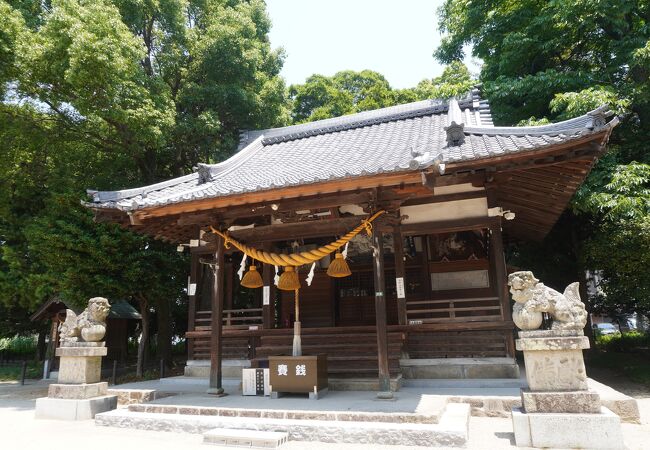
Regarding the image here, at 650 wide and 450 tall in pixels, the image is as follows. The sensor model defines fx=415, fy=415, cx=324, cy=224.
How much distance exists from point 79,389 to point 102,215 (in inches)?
139

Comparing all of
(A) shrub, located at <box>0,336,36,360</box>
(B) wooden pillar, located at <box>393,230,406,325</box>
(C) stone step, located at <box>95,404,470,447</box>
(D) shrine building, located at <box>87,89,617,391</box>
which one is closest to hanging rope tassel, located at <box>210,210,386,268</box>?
(D) shrine building, located at <box>87,89,617,391</box>

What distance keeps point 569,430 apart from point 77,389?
8135mm

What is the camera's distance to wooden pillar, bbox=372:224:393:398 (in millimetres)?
7043

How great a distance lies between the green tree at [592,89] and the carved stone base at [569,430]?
709 cm

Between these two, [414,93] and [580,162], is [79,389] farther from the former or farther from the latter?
[414,93]

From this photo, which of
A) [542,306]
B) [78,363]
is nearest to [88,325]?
[78,363]

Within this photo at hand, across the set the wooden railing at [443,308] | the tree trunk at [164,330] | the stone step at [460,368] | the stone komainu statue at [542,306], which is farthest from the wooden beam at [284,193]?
the tree trunk at [164,330]

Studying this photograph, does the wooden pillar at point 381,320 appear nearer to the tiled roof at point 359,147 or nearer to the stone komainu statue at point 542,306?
the tiled roof at point 359,147

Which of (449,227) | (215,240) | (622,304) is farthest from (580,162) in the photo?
(622,304)

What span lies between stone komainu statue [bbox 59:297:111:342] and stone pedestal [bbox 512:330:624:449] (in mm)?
7423

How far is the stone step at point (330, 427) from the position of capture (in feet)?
17.7

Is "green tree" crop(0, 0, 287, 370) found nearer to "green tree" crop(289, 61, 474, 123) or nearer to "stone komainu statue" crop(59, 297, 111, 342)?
"stone komainu statue" crop(59, 297, 111, 342)

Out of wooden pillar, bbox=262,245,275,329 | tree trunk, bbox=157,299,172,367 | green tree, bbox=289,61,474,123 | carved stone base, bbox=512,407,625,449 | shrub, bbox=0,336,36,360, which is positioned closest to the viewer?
carved stone base, bbox=512,407,625,449

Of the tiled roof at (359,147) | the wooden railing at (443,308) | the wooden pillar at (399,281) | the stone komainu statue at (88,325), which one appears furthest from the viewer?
the wooden railing at (443,308)
